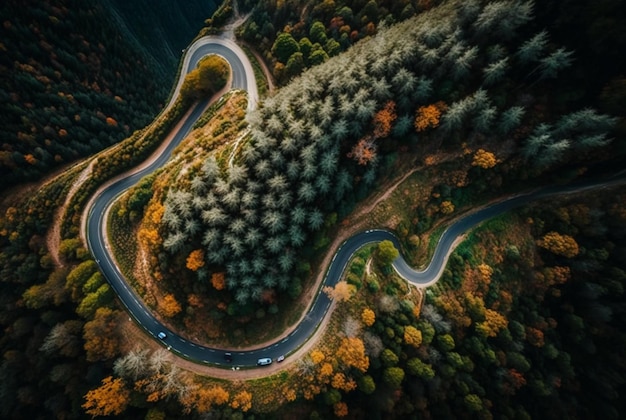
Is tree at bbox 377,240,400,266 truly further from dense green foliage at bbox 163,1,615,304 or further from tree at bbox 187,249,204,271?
tree at bbox 187,249,204,271

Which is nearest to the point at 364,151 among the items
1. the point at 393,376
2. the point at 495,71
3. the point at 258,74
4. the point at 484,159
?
the point at 484,159

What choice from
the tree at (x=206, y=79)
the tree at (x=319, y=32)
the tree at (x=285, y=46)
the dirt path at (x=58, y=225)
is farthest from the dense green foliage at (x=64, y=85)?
the tree at (x=319, y=32)

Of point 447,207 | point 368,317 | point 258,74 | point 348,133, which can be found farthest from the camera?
point 258,74

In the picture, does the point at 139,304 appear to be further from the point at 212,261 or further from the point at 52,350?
the point at 212,261

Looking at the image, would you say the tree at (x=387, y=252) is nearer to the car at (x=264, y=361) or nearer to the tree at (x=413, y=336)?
the tree at (x=413, y=336)

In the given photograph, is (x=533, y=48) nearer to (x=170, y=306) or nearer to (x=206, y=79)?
(x=206, y=79)

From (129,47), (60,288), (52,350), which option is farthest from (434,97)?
(129,47)

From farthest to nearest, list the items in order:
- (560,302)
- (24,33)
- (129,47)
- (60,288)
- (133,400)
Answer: (129,47) → (24,33) → (560,302) → (60,288) → (133,400)
